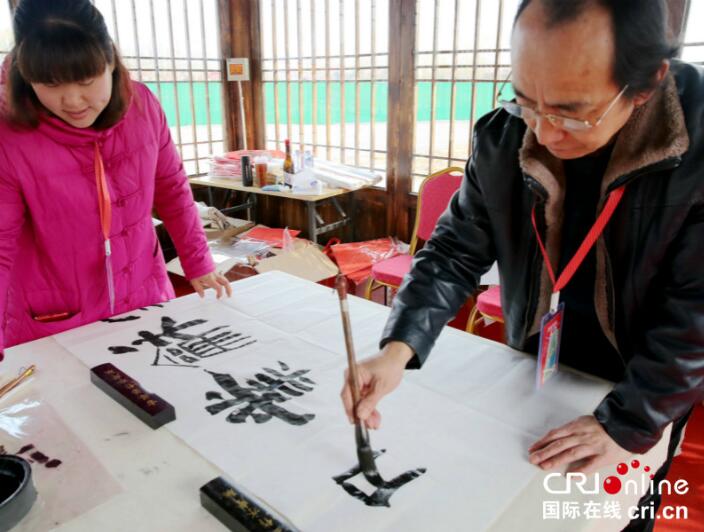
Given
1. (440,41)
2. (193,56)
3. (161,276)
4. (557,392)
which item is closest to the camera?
(557,392)

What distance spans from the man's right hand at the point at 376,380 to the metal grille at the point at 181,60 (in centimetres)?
364

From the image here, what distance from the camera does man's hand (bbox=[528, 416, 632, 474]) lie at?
88 centimetres

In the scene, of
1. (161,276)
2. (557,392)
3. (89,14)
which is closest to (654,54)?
(557,392)

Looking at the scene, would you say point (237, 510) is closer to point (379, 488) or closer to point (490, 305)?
point (379, 488)

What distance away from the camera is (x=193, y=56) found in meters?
4.36

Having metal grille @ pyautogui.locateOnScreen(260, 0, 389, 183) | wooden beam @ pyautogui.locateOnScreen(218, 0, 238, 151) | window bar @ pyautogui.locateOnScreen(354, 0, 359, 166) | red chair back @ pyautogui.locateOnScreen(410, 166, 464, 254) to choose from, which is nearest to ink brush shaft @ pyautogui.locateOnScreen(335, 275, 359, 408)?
red chair back @ pyautogui.locateOnScreen(410, 166, 464, 254)

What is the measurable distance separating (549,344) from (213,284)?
0.98 m

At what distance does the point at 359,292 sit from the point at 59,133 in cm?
230

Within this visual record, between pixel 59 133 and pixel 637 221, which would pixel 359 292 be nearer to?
pixel 59 133

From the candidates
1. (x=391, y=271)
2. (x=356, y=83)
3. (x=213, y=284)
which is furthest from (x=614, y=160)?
(x=356, y=83)

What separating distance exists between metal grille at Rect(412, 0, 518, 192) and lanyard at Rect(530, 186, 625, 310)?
2.35 m

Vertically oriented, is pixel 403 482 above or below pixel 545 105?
below

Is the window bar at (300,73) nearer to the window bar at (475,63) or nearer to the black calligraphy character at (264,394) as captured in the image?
the window bar at (475,63)

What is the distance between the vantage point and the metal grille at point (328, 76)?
377cm
